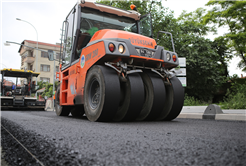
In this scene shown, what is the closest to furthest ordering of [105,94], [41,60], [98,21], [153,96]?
[105,94]
[153,96]
[98,21]
[41,60]

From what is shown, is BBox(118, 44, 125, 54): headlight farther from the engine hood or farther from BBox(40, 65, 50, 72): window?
BBox(40, 65, 50, 72): window

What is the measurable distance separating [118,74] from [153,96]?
0.76m

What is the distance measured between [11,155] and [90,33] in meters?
4.03

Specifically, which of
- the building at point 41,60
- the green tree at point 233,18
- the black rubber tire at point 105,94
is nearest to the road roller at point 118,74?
the black rubber tire at point 105,94

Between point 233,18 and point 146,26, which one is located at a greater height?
point 233,18

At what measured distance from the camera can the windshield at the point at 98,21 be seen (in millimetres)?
5297

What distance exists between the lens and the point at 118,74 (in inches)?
144

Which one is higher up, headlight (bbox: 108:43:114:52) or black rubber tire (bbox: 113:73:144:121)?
headlight (bbox: 108:43:114:52)

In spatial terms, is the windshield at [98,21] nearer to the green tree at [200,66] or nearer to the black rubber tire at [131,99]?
the black rubber tire at [131,99]

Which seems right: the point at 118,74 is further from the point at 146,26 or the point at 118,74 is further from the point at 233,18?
the point at 233,18

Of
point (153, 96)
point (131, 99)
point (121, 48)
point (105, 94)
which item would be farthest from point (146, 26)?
point (105, 94)

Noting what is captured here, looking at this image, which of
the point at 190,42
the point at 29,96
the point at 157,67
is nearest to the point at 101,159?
the point at 157,67

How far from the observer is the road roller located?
3551 millimetres

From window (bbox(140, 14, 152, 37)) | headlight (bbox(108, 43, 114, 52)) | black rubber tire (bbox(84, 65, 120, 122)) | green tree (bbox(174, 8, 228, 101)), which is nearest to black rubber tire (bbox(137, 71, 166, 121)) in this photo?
black rubber tire (bbox(84, 65, 120, 122))
